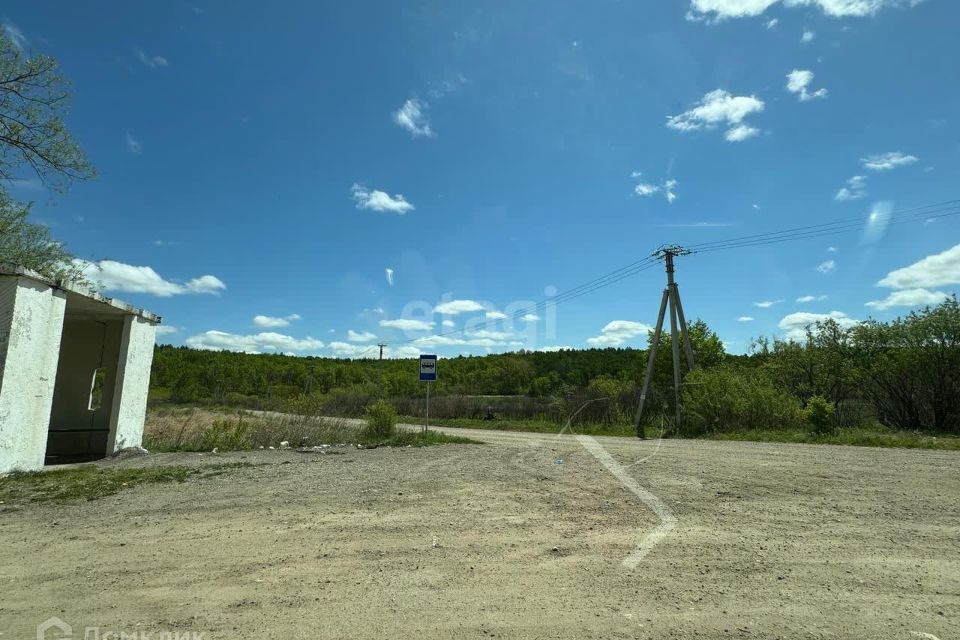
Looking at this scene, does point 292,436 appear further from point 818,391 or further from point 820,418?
point 818,391

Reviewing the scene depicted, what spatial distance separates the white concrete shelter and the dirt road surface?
3568mm

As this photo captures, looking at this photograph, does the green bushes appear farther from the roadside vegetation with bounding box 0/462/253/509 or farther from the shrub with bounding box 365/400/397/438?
the roadside vegetation with bounding box 0/462/253/509

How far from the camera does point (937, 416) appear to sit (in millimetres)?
19250

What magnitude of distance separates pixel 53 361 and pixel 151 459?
288cm

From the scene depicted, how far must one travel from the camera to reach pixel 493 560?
15.1ft

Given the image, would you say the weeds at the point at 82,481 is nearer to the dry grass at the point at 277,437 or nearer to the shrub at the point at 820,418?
the dry grass at the point at 277,437

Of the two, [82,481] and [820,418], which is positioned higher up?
[820,418]

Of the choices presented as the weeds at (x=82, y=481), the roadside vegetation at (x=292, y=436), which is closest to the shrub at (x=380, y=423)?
the roadside vegetation at (x=292, y=436)

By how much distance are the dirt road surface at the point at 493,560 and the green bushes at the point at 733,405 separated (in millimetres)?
10276

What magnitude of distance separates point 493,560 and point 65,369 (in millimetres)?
14852

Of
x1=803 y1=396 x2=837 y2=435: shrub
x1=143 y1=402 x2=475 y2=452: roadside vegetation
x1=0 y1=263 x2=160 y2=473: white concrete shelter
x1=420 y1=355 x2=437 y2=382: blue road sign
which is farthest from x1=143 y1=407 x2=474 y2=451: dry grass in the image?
x1=803 y1=396 x2=837 y2=435: shrub

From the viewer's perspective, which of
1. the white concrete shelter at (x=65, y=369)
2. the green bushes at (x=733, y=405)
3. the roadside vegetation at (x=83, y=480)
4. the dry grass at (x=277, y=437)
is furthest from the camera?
the green bushes at (x=733, y=405)

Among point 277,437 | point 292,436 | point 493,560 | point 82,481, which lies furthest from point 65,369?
point 493,560

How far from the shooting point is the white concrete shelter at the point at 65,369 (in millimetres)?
8828
